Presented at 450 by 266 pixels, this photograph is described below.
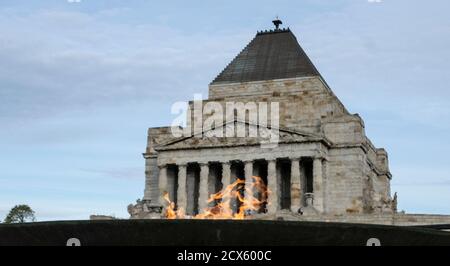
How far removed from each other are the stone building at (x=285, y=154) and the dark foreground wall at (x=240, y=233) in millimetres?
43537

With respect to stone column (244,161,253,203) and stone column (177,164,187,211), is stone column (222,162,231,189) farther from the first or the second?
stone column (177,164,187,211)

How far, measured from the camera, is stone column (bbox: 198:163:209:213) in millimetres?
59500

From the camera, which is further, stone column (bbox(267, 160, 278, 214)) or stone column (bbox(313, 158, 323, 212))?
stone column (bbox(267, 160, 278, 214))

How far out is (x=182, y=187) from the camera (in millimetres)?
61312

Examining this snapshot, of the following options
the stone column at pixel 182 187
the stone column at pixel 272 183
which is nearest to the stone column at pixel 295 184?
the stone column at pixel 272 183

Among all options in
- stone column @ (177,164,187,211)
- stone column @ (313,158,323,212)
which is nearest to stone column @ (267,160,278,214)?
stone column @ (313,158,323,212)

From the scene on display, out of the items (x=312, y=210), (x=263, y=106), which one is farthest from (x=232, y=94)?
(x=312, y=210)

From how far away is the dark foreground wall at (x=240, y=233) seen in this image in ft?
23.9

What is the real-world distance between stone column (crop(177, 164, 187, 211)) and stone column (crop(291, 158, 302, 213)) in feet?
31.0

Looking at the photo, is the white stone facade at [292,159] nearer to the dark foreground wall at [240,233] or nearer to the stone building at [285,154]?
the stone building at [285,154]

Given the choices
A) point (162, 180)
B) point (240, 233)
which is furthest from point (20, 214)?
point (240, 233)

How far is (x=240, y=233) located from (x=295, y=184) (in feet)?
165

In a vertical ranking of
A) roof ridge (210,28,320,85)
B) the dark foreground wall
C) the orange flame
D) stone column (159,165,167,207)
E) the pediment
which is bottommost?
→ the dark foreground wall
